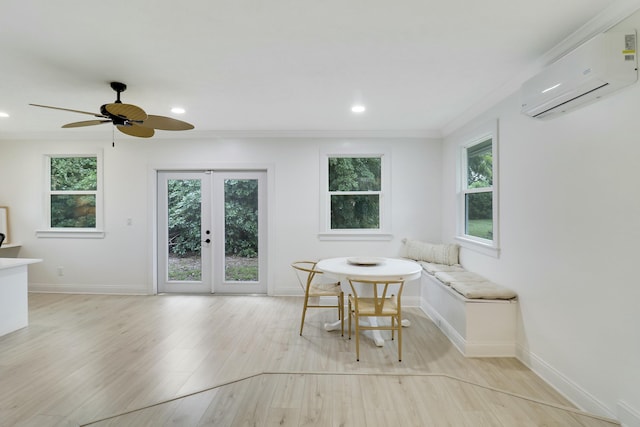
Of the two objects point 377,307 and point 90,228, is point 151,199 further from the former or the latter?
point 377,307

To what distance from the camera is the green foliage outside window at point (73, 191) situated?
499 centimetres

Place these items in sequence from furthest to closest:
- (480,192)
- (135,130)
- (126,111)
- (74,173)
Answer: (74,173), (480,192), (135,130), (126,111)

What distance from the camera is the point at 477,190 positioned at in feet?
12.3

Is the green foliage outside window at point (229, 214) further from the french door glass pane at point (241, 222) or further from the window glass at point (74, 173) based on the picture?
the window glass at point (74, 173)

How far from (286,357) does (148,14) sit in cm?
270

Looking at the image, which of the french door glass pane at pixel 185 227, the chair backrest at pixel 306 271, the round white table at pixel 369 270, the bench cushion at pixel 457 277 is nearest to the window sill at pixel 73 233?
the french door glass pane at pixel 185 227

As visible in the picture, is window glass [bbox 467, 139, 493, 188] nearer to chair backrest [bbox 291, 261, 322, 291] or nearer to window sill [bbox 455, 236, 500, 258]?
window sill [bbox 455, 236, 500, 258]

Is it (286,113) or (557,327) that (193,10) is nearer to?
(286,113)

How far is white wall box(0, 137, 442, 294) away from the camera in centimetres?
474

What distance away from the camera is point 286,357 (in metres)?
2.86

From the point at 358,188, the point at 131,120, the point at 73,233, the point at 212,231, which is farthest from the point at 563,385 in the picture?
the point at 73,233

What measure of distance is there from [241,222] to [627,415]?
4358 millimetres

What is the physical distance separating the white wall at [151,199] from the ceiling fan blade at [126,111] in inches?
90.9

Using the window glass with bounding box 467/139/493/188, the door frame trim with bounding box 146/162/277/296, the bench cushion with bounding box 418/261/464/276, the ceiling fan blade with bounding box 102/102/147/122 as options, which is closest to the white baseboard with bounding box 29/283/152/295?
the door frame trim with bounding box 146/162/277/296
